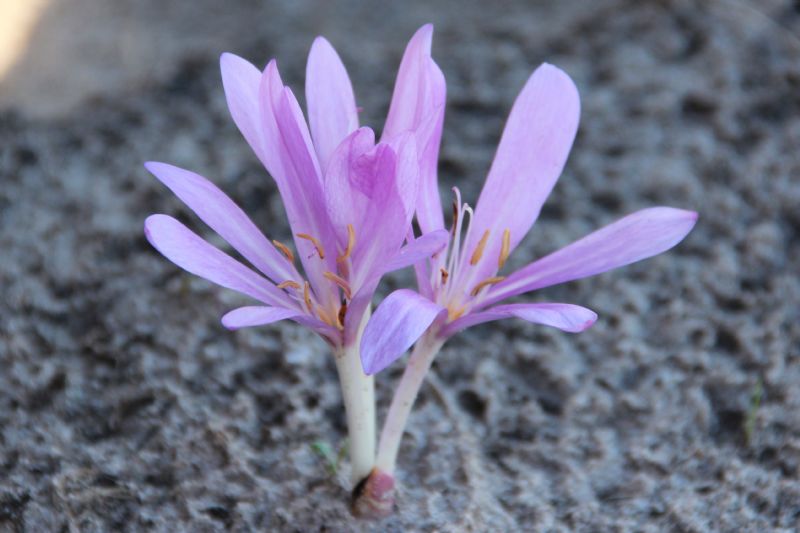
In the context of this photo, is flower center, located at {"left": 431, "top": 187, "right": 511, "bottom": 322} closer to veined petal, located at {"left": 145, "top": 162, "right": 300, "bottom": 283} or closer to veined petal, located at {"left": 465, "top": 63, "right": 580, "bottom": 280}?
veined petal, located at {"left": 465, "top": 63, "right": 580, "bottom": 280}

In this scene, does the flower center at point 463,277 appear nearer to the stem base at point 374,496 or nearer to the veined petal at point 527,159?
the veined petal at point 527,159

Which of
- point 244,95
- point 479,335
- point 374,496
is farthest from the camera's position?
point 479,335

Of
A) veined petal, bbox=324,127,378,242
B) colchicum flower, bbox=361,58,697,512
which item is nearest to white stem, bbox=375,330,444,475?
colchicum flower, bbox=361,58,697,512

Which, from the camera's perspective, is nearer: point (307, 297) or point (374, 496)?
point (307, 297)

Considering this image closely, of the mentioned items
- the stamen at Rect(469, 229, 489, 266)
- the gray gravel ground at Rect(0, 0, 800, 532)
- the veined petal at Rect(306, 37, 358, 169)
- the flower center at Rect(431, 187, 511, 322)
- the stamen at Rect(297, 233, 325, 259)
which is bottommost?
the gray gravel ground at Rect(0, 0, 800, 532)

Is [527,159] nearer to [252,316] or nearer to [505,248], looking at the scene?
[505,248]

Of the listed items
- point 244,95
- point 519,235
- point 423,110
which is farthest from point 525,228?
point 244,95
